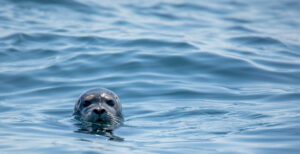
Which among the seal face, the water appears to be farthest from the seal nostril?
the water

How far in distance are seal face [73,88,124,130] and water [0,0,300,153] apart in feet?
0.79

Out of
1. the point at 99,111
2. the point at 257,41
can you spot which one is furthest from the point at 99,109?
the point at 257,41

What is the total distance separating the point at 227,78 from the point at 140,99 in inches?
97.6

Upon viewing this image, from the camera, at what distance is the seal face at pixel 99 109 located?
7680 millimetres

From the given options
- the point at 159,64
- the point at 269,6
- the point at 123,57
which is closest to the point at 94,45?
the point at 123,57

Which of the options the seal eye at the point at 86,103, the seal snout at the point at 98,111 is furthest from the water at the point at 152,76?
the seal eye at the point at 86,103

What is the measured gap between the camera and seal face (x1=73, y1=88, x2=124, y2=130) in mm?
7680

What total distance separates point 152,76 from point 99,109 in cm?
421

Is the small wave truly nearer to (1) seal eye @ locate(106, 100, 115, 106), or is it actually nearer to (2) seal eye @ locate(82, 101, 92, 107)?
(1) seal eye @ locate(106, 100, 115, 106)

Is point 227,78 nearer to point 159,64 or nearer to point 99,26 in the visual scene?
point 159,64

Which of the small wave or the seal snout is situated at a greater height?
the small wave

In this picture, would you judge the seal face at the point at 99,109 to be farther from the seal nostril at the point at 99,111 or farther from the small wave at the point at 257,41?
the small wave at the point at 257,41

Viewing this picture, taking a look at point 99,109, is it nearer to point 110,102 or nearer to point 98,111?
point 98,111

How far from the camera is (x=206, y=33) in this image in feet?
55.3
